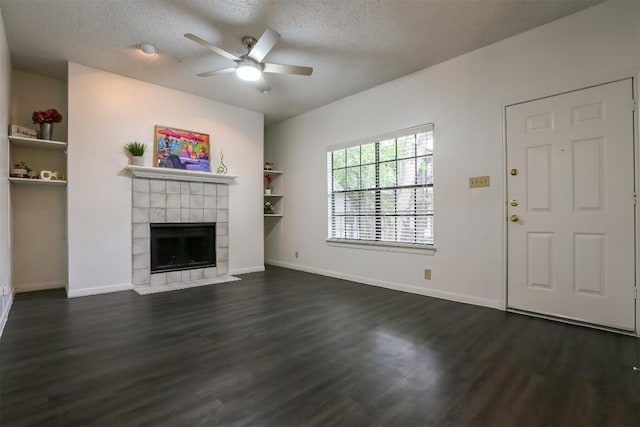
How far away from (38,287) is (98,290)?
3.13 feet

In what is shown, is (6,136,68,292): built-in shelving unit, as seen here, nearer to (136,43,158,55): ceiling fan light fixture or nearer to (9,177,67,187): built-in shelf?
(9,177,67,187): built-in shelf

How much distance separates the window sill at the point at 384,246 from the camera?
375 centimetres

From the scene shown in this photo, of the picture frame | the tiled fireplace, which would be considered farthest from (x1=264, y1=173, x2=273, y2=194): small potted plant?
the picture frame

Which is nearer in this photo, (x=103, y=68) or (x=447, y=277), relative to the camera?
(x=447, y=277)

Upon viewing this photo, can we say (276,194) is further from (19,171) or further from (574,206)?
(574,206)

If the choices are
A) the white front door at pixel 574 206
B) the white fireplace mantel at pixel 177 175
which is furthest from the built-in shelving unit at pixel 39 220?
the white front door at pixel 574 206

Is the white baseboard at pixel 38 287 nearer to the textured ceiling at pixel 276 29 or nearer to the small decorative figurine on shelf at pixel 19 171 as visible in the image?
the small decorative figurine on shelf at pixel 19 171

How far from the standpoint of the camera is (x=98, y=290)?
3.83 m

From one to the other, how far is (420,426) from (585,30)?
3462mm

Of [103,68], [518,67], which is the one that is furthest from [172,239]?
[518,67]

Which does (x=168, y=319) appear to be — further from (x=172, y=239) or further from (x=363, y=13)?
(x=363, y=13)

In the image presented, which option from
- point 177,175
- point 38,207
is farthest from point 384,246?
point 38,207

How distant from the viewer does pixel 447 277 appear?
3559 mm

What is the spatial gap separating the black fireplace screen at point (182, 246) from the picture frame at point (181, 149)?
2.93ft
